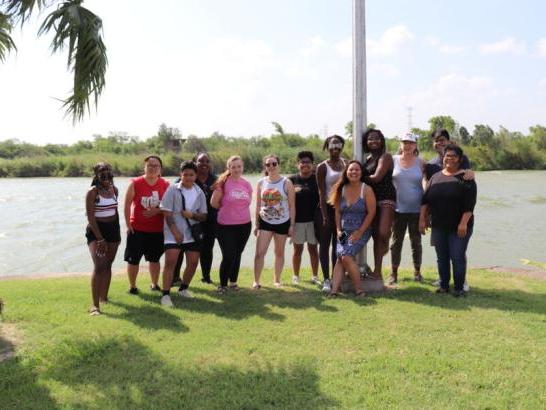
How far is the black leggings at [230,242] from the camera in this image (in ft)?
20.9

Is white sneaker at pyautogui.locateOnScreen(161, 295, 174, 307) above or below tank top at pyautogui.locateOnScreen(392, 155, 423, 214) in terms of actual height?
below

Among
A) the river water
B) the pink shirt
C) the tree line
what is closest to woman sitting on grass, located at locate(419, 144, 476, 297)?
the pink shirt

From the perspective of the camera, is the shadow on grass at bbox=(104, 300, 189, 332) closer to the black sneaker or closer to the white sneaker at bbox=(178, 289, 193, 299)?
the white sneaker at bbox=(178, 289, 193, 299)

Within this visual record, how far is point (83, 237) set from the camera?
16.4 meters

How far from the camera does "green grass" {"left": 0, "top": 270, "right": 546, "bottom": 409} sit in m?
3.70

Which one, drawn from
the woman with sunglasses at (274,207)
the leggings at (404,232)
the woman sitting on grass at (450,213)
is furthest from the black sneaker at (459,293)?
the woman with sunglasses at (274,207)

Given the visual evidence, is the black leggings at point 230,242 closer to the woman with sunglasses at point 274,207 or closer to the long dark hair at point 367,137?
the woman with sunglasses at point 274,207

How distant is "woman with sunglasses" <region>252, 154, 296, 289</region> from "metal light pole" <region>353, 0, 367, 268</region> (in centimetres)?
94

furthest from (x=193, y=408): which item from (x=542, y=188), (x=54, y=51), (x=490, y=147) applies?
(x=490, y=147)

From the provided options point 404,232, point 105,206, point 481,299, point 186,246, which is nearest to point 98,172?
A: point 105,206

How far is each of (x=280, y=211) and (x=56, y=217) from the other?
57.7 ft

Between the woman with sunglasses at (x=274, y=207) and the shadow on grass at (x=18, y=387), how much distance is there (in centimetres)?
304

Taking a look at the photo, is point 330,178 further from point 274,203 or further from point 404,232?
point 404,232

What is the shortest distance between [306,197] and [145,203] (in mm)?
1926
